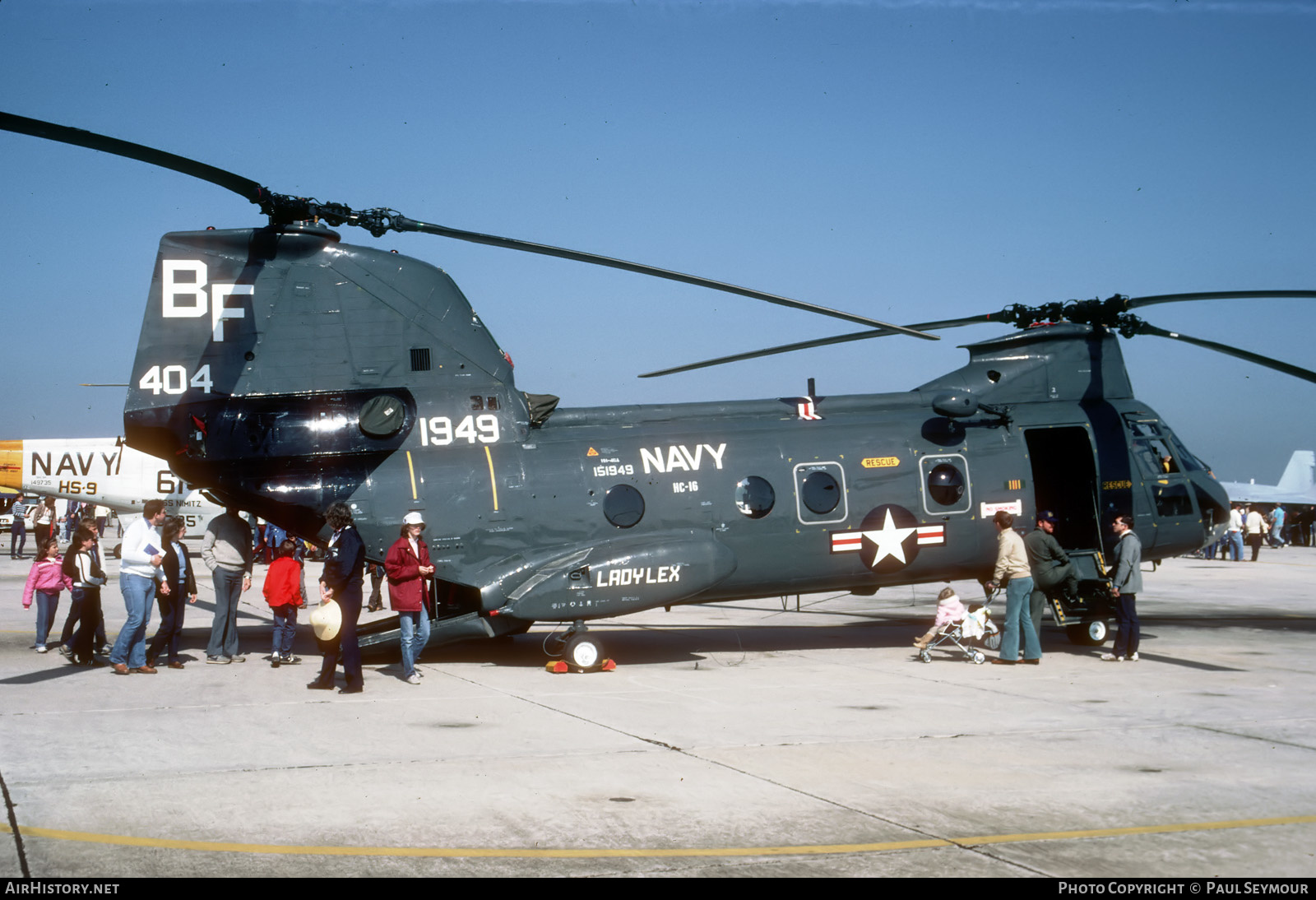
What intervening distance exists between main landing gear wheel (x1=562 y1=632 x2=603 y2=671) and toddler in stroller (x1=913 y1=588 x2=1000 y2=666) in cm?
410

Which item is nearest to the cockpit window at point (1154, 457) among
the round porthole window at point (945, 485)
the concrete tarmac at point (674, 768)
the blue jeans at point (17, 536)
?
the concrete tarmac at point (674, 768)

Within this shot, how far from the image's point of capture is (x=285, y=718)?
390 inches

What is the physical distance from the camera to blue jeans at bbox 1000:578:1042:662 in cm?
1347

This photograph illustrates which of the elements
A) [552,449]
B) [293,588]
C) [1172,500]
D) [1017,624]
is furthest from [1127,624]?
[293,588]

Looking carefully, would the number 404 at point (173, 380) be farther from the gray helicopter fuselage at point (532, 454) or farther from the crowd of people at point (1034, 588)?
the crowd of people at point (1034, 588)

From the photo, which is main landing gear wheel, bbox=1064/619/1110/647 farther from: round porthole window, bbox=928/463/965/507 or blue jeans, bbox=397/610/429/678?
blue jeans, bbox=397/610/429/678

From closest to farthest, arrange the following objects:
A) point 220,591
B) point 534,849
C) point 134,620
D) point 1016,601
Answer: point 534,849 → point 134,620 → point 1016,601 → point 220,591

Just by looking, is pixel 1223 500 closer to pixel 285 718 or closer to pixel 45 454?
pixel 285 718

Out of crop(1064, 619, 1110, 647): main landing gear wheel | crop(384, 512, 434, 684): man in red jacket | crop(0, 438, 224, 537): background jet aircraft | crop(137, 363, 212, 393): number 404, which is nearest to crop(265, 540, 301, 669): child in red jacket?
crop(384, 512, 434, 684): man in red jacket

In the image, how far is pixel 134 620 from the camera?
12352 mm

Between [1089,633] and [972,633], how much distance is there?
2.27 metres

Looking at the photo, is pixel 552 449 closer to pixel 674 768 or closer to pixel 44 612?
pixel 674 768

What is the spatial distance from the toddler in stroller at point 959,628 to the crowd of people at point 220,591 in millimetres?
6220
